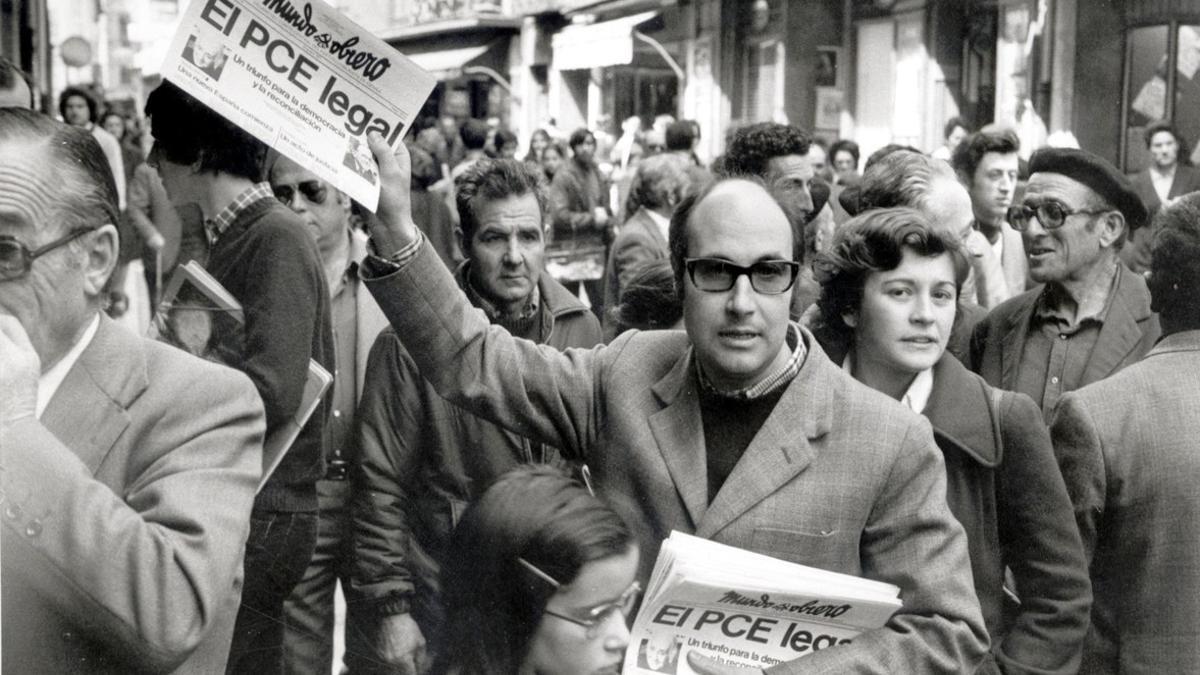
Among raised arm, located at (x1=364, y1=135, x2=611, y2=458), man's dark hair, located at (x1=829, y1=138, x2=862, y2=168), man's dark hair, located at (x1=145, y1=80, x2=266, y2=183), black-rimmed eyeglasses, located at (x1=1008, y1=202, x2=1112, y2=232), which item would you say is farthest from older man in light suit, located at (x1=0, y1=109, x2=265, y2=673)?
man's dark hair, located at (x1=829, y1=138, x2=862, y2=168)

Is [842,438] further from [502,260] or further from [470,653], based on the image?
[502,260]

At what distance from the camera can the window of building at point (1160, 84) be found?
541 inches

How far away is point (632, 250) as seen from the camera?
716cm

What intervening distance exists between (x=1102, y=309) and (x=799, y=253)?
1.89 m

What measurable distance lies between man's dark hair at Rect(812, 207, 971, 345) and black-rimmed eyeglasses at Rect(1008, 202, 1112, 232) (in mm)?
965

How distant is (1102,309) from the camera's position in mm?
4207

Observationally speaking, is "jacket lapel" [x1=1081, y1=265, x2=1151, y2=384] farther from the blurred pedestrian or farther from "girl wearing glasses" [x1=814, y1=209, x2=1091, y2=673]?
the blurred pedestrian

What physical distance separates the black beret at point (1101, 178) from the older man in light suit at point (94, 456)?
2.81 m

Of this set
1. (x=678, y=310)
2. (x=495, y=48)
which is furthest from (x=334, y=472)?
(x=495, y=48)

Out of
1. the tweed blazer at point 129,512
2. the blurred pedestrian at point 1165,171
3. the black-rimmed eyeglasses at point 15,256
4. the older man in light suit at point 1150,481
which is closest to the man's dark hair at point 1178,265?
the older man in light suit at point 1150,481

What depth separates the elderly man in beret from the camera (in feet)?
13.6

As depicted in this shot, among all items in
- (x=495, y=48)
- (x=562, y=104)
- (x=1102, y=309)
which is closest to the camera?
(x=1102, y=309)

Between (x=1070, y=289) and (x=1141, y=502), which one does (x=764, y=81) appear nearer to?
(x=1070, y=289)

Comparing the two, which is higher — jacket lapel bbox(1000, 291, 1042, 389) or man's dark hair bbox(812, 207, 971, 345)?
man's dark hair bbox(812, 207, 971, 345)
